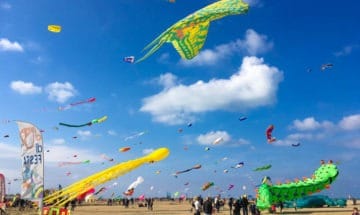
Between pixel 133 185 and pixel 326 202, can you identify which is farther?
pixel 326 202

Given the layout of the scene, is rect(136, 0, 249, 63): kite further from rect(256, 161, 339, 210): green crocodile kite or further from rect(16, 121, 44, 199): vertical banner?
rect(256, 161, 339, 210): green crocodile kite

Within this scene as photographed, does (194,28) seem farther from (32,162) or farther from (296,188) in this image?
(296,188)

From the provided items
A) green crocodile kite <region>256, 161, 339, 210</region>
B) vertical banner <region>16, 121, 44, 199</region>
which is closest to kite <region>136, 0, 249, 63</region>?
vertical banner <region>16, 121, 44, 199</region>

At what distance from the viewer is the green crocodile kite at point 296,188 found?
36900 millimetres

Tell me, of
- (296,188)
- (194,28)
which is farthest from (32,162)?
(296,188)

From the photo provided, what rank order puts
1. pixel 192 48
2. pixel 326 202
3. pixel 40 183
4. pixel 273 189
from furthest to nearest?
pixel 326 202 → pixel 273 189 → pixel 192 48 → pixel 40 183

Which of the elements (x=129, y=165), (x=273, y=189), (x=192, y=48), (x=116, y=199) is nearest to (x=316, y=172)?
(x=273, y=189)

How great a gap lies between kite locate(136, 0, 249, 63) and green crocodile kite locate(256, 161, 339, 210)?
1060 inches

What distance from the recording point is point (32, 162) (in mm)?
11133

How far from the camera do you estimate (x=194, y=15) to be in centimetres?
1134

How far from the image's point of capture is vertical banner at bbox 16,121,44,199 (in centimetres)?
1099

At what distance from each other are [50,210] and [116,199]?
261ft

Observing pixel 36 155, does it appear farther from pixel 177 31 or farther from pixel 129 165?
pixel 177 31

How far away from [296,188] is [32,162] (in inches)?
1237
